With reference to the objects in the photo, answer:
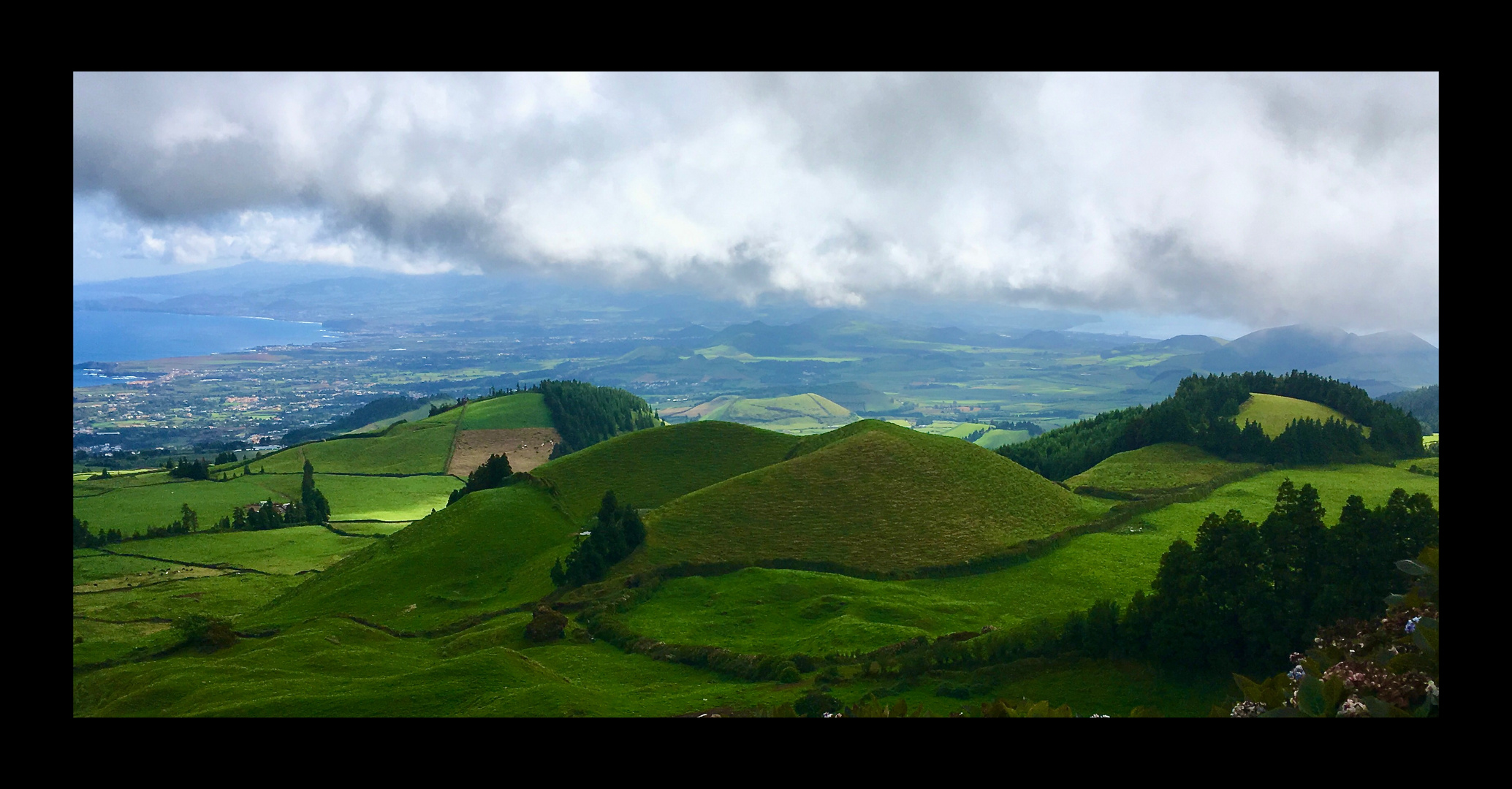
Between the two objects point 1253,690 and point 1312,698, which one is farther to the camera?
point 1253,690

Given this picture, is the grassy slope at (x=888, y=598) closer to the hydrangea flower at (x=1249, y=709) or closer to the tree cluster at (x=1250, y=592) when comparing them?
the tree cluster at (x=1250, y=592)

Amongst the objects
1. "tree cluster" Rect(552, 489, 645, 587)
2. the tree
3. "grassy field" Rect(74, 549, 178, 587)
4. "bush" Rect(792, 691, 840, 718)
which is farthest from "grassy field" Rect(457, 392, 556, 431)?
"bush" Rect(792, 691, 840, 718)

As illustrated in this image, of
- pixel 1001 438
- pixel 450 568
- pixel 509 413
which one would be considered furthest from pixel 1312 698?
pixel 1001 438

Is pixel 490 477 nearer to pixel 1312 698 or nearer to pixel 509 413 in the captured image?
pixel 509 413

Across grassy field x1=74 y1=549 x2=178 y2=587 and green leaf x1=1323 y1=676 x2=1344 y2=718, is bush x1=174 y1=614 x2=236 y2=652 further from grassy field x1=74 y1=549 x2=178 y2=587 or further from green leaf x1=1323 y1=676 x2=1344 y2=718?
green leaf x1=1323 y1=676 x2=1344 y2=718
